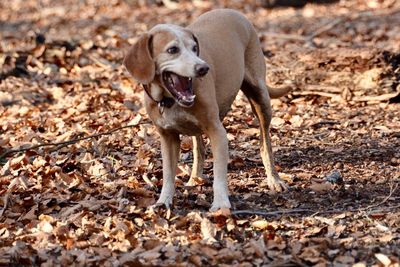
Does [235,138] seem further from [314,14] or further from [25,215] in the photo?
[314,14]

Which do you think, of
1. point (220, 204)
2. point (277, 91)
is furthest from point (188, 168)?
point (220, 204)

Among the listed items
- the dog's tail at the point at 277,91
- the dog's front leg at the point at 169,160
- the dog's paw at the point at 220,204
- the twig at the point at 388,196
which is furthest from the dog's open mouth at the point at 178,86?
the dog's tail at the point at 277,91

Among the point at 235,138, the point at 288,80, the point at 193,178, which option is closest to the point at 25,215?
the point at 193,178

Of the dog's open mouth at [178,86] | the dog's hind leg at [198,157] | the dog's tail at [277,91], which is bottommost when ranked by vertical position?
the dog's hind leg at [198,157]

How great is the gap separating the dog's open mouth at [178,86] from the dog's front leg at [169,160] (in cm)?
59

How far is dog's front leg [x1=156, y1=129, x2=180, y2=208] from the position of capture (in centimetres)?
686

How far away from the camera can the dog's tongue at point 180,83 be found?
643 centimetres

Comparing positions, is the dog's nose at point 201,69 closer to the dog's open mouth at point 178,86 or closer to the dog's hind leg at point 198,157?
the dog's open mouth at point 178,86

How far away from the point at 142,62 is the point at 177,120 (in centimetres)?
55

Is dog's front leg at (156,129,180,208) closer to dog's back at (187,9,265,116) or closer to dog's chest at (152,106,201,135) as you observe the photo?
dog's chest at (152,106,201,135)

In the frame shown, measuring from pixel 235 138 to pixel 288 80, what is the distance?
169cm

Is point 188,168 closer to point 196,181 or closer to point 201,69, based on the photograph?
point 196,181

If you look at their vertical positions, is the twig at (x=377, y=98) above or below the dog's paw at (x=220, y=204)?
below

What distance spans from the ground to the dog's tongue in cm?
94
